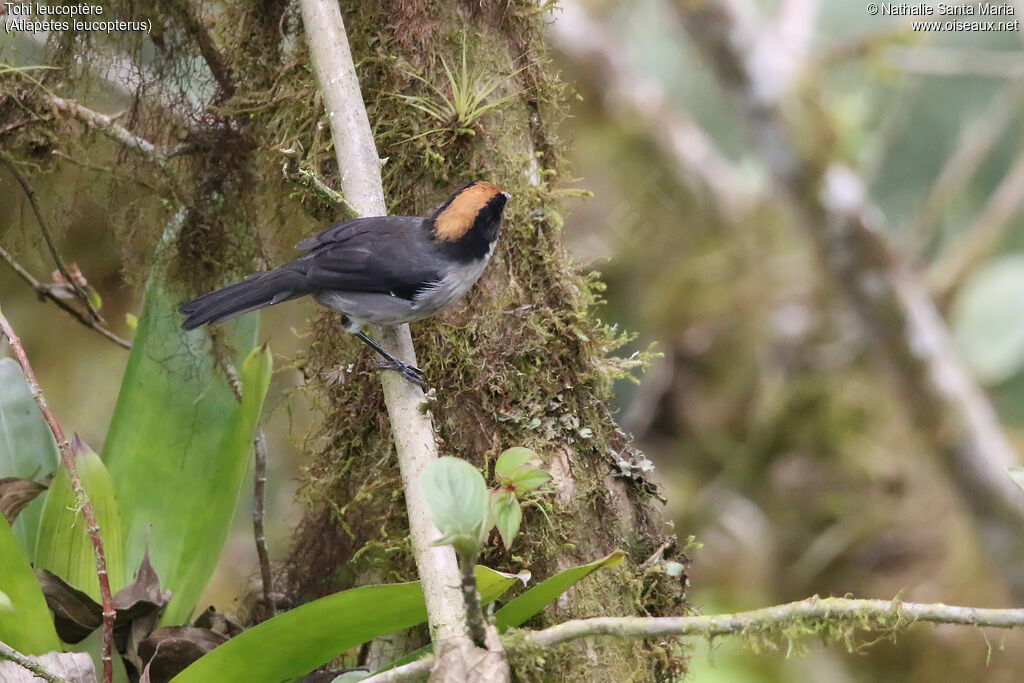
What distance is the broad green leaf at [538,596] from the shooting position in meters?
1.54

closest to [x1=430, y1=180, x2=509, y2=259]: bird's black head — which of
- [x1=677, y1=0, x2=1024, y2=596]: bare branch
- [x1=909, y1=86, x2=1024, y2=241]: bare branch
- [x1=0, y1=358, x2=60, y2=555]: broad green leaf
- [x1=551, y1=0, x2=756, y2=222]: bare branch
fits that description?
[x1=0, y1=358, x2=60, y2=555]: broad green leaf

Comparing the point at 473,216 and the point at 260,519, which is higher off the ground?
the point at 473,216

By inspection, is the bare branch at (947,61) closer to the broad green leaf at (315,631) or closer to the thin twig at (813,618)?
the thin twig at (813,618)

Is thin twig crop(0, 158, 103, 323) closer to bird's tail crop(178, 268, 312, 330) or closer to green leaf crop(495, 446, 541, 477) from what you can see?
bird's tail crop(178, 268, 312, 330)

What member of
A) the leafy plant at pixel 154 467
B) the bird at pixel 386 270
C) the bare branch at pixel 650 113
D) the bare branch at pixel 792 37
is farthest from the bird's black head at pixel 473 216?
the bare branch at pixel 650 113

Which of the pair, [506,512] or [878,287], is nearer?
[506,512]

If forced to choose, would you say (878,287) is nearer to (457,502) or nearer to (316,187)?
(316,187)

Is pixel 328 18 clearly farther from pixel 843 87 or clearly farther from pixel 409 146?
pixel 843 87

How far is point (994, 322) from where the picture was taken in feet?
15.4

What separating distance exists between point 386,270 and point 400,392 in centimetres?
52

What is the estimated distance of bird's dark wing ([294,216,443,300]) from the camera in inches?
85.8

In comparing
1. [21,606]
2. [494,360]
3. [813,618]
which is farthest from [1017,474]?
[21,606]

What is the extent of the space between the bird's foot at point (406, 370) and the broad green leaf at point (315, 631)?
0.49 metres

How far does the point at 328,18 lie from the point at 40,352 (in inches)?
91.1
